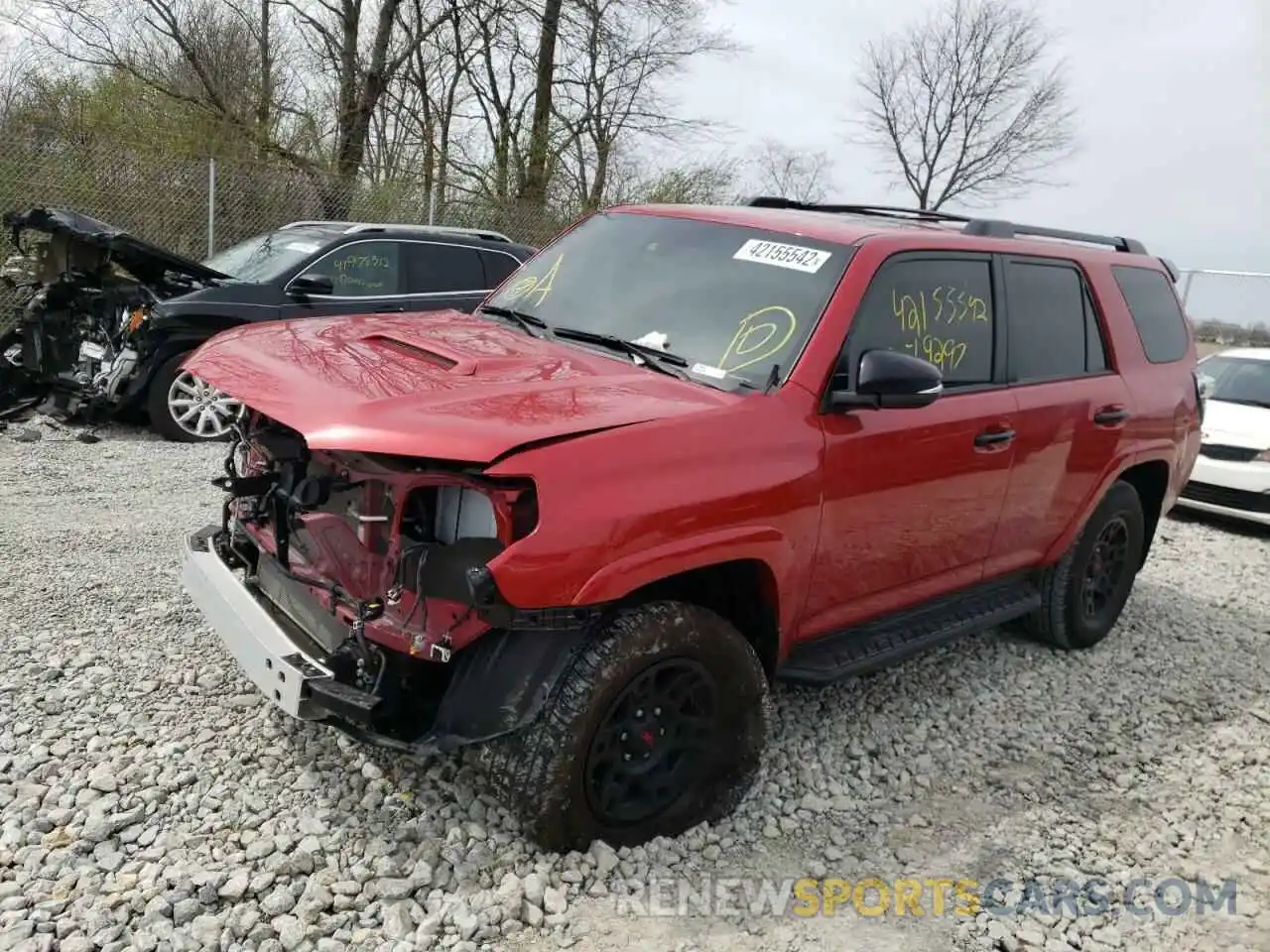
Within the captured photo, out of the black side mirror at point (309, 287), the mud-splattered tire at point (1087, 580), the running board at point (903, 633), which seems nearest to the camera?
the running board at point (903, 633)

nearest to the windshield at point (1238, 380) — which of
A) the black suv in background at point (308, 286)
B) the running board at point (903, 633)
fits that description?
the running board at point (903, 633)

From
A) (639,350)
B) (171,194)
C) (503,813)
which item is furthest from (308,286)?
(503,813)

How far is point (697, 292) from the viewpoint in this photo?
11.8 feet

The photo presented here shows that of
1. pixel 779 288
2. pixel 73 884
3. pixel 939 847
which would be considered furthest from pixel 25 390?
pixel 939 847

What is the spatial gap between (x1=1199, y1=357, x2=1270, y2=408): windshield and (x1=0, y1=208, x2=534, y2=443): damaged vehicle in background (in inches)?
290

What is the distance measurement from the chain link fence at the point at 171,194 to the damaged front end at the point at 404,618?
8673mm

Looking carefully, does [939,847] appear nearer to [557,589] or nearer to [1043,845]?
[1043,845]

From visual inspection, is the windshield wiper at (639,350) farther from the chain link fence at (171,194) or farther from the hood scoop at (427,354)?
the chain link fence at (171,194)

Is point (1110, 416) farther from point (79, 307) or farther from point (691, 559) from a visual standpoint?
point (79, 307)

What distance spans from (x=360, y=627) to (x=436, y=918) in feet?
2.69

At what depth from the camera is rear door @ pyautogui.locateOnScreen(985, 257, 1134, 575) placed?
4098mm

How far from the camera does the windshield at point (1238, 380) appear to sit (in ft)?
29.8

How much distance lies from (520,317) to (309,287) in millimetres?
4223

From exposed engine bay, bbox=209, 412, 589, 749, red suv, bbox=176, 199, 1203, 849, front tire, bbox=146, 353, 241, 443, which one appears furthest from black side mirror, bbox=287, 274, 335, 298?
A: exposed engine bay, bbox=209, 412, 589, 749
